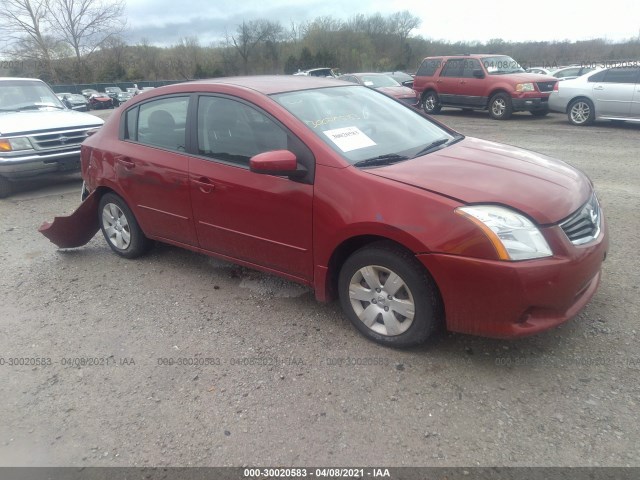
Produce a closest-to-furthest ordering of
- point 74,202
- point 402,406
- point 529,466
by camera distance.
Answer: point 529,466
point 402,406
point 74,202

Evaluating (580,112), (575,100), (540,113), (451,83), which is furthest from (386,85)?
(580,112)

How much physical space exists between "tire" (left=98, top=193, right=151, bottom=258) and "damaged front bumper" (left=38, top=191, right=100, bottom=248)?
0.09 m

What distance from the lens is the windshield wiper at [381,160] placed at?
3.23 metres

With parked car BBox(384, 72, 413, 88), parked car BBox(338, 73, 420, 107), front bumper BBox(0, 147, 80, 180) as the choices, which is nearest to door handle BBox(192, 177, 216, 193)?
front bumper BBox(0, 147, 80, 180)

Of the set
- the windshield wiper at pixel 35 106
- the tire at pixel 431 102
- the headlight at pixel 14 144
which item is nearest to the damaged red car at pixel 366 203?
the headlight at pixel 14 144

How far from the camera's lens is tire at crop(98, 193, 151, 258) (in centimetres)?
471

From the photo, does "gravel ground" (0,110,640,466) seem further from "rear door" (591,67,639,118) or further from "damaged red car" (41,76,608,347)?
"rear door" (591,67,639,118)

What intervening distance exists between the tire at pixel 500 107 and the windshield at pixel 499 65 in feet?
2.42

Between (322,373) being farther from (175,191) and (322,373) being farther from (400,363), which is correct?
(175,191)

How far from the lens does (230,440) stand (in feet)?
8.34

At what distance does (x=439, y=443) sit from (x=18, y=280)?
4127mm

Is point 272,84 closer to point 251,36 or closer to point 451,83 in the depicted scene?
point 451,83

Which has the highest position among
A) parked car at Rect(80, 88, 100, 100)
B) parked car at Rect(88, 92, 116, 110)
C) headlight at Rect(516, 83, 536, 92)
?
headlight at Rect(516, 83, 536, 92)

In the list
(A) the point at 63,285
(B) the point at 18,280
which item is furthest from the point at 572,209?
(B) the point at 18,280
